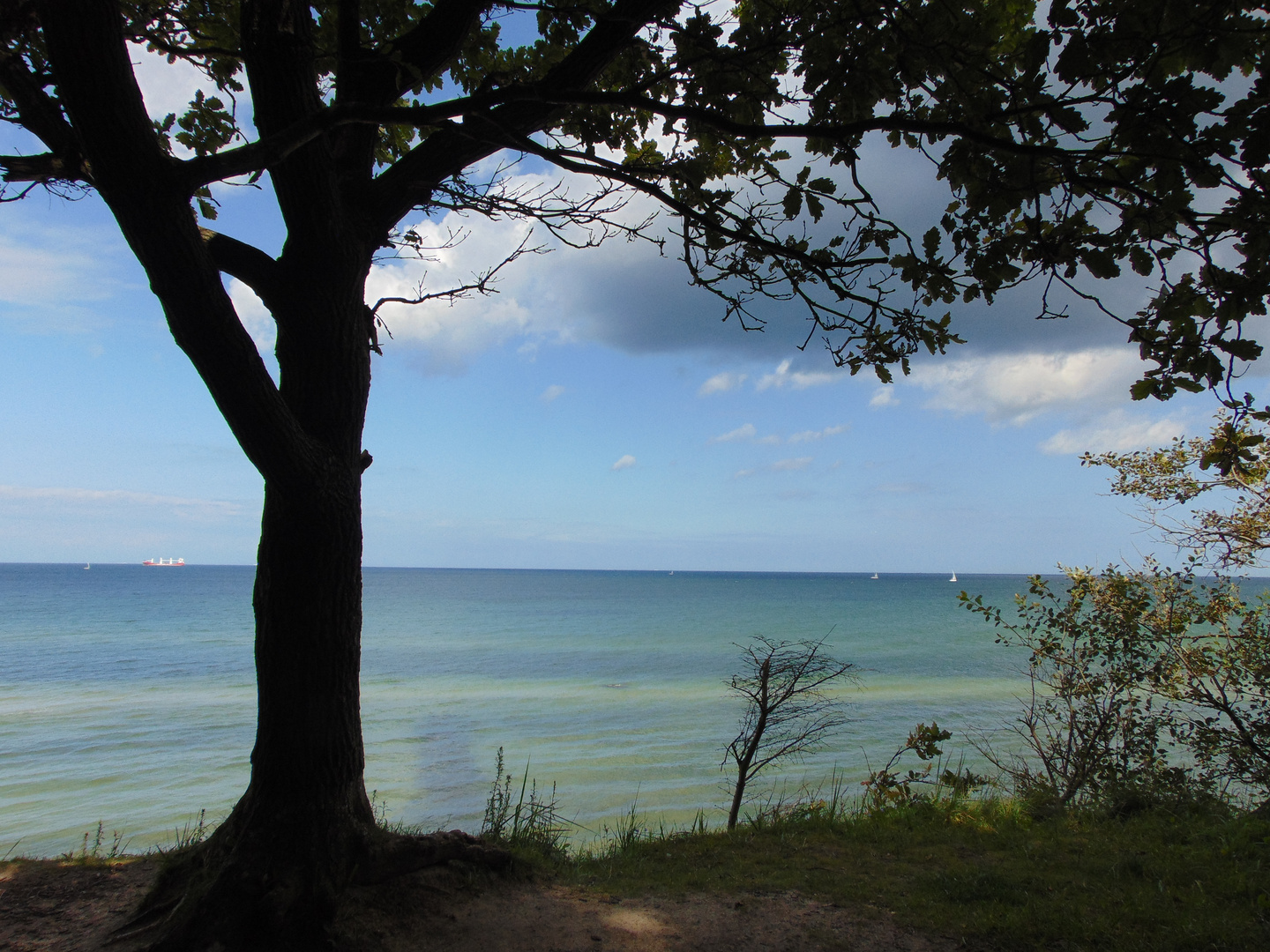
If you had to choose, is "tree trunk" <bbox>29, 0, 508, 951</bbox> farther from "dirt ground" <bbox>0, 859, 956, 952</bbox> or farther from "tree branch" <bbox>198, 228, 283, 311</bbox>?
"dirt ground" <bbox>0, 859, 956, 952</bbox>

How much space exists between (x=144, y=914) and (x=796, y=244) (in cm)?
451

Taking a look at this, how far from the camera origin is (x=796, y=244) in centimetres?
347

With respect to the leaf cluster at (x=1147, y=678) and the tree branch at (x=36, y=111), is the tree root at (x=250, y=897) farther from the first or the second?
the leaf cluster at (x=1147, y=678)

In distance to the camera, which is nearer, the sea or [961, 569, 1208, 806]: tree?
[961, 569, 1208, 806]: tree

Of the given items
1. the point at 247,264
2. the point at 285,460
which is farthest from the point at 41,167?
the point at 285,460

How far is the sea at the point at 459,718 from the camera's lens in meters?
10.3

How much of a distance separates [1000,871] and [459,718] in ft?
46.0

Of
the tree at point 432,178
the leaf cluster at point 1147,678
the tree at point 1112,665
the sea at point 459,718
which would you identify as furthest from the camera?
the sea at point 459,718

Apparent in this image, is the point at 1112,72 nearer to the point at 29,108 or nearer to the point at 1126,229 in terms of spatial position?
the point at 1126,229

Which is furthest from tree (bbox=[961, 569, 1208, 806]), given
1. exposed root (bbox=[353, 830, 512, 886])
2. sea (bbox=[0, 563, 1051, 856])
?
exposed root (bbox=[353, 830, 512, 886])

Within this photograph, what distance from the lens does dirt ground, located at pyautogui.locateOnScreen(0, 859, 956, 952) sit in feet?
11.4

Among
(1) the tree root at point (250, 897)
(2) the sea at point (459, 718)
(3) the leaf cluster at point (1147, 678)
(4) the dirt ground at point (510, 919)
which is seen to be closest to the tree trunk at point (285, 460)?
(1) the tree root at point (250, 897)

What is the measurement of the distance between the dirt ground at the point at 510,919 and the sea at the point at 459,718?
14.1 ft

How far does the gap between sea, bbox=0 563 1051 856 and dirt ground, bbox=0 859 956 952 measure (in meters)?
4.31
